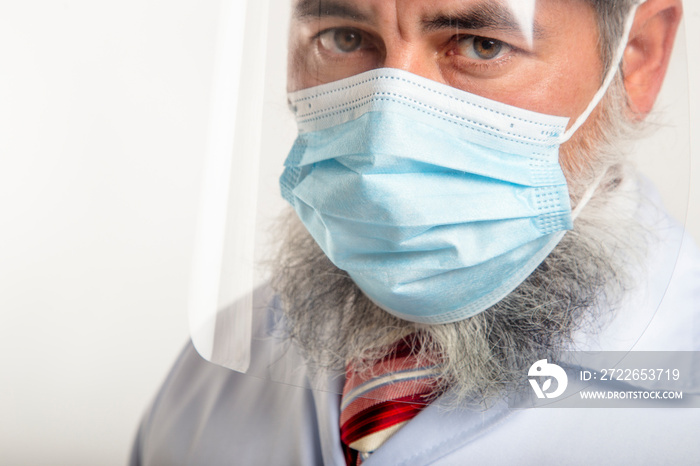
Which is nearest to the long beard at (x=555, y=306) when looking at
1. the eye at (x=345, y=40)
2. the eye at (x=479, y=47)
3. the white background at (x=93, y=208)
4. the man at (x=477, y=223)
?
the man at (x=477, y=223)

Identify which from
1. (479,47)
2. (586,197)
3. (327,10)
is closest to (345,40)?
(327,10)

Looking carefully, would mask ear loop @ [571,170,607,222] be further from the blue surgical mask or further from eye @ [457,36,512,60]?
eye @ [457,36,512,60]

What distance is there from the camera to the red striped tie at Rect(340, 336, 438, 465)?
117 centimetres

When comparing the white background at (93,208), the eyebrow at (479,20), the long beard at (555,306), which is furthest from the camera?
the white background at (93,208)

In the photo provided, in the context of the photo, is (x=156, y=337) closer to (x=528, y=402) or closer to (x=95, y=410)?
(x=95, y=410)

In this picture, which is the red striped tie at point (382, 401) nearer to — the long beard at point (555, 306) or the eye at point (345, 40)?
the long beard at point (555, 306)

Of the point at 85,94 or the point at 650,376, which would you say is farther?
the point at 85,94

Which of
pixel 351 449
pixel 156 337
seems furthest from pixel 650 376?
A: pixel 156 337

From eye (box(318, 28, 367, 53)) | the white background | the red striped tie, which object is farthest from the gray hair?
the white background

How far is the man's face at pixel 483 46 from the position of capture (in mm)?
985

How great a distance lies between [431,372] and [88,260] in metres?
1.45

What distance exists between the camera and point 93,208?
221 centimetres

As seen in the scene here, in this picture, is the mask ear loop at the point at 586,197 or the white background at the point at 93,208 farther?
the white background at the point at 93,208

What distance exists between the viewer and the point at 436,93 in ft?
3.26
